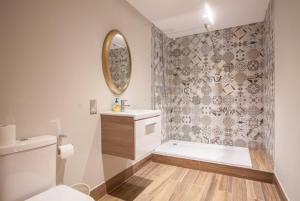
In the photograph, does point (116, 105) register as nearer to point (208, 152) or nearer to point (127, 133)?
point (127, 133)

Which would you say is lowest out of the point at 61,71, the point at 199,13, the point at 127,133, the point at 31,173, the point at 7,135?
the point at 31,173

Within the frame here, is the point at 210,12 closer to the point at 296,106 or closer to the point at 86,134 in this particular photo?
the point at 296,106

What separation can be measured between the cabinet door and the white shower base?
79 cm

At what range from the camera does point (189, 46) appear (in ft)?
11.2

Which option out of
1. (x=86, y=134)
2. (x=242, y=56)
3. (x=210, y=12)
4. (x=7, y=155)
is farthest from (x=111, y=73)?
(x=242, y=56)

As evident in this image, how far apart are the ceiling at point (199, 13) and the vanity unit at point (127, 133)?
59.5 inches

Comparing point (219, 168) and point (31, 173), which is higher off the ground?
point (31, 173)

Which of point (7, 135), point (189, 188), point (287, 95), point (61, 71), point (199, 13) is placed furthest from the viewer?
point (199, 13)

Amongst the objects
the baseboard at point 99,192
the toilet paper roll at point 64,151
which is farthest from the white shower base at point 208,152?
the toilet paper roll at point 64,151

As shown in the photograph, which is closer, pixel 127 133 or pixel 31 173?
pixel 31 173

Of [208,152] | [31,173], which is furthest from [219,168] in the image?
[31,173]

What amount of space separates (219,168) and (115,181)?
1.40 metres

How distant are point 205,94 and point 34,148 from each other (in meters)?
2.83

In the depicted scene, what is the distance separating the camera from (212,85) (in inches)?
127
